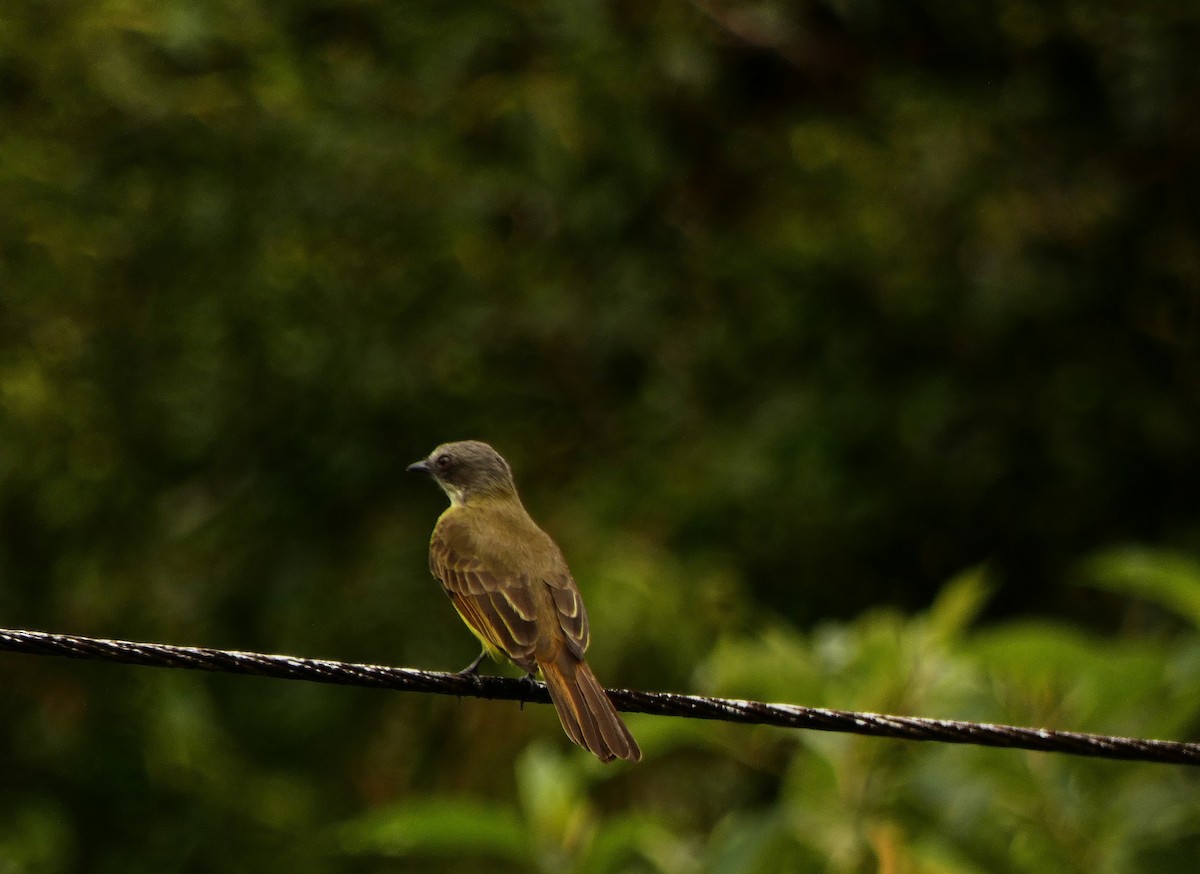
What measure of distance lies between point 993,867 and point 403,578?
11.3 feet

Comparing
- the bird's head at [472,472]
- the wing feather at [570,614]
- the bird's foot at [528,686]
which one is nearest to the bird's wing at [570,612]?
the wing feather at [570,614]

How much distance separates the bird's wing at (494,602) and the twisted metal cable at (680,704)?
3.45ft

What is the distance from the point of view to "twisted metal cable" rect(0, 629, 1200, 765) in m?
3.57

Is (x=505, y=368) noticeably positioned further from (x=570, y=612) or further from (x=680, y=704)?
(x=680, y=704)

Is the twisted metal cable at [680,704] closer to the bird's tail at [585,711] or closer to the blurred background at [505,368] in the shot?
the bird's tail at [585,711]

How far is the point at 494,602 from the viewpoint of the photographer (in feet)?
17.7

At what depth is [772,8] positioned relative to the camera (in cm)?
895

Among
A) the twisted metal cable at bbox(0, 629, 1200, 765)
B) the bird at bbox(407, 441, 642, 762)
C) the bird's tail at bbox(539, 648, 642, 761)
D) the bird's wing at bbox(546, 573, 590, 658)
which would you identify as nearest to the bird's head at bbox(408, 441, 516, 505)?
the bird at bbox(407, 441, 642, 762)

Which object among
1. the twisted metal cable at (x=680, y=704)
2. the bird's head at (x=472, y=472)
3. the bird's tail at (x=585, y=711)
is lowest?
the twisted metal cable at (x=680, y=704)

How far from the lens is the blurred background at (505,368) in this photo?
318 inches

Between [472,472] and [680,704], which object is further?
[472,472]

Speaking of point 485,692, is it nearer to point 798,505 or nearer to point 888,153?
point 798,505

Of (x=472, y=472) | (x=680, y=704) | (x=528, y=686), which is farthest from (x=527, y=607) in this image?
(x=680, y=704)

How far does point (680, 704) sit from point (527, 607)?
1.51m
